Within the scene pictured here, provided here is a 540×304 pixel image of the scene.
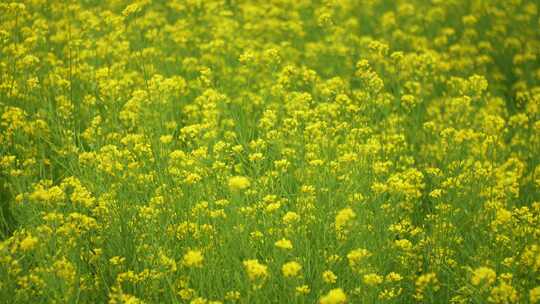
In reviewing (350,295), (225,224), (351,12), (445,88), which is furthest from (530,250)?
(351,12)

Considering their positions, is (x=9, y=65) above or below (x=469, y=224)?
above

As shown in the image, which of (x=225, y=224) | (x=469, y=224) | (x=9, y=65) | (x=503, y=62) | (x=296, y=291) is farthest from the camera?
(x=503, y=62)

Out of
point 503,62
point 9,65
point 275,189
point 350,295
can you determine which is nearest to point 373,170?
point 275,189

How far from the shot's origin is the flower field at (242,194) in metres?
3.86

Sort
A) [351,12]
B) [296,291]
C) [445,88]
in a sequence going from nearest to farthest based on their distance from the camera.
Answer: [296,291] < [445,88] < [351,12]

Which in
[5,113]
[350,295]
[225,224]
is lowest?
[350,295]

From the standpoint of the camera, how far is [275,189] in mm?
4781

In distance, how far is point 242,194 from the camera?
4680 mm

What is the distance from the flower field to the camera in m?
3.86

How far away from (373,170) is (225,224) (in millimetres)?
1224

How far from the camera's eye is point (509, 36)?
26.6 ft

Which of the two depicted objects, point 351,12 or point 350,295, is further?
point 351,12

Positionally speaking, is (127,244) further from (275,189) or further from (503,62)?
(503,62)

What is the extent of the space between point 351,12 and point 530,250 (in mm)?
5192
